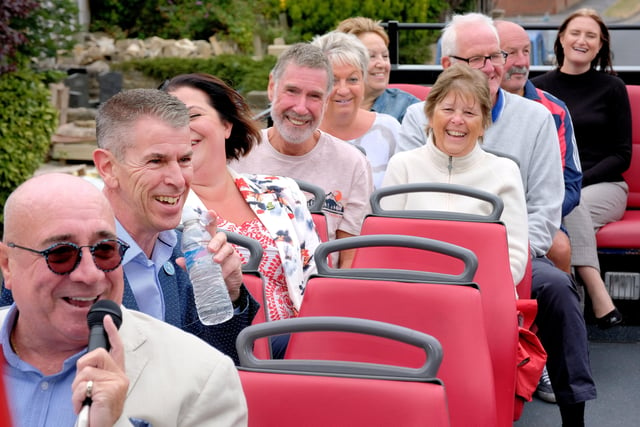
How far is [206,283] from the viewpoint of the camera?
7.29ft

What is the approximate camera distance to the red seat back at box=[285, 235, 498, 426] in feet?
7.90

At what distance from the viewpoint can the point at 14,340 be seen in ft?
5.98

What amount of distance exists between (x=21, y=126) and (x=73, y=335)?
20.6 ft

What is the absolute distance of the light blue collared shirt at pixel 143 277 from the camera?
223 cm

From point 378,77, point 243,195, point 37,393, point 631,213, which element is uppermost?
point 378,77

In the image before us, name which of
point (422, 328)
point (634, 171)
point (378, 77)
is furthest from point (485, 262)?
point (634, 171)

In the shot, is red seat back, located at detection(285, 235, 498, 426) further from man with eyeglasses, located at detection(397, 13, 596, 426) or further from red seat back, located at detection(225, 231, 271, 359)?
man with eyeglasses, located at detection(397, 13, 596, 426)

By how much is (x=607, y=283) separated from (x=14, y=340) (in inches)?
141

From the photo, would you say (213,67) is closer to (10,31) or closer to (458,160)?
(10,31)

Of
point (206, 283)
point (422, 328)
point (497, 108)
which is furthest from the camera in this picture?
point (497, 108)

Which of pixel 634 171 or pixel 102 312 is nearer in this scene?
pixel 102 312

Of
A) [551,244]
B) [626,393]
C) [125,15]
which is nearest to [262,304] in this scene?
[551,244]

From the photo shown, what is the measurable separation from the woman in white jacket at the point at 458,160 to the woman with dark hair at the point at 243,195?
25.0 inches

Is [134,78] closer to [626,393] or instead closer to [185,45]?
[185,45]
